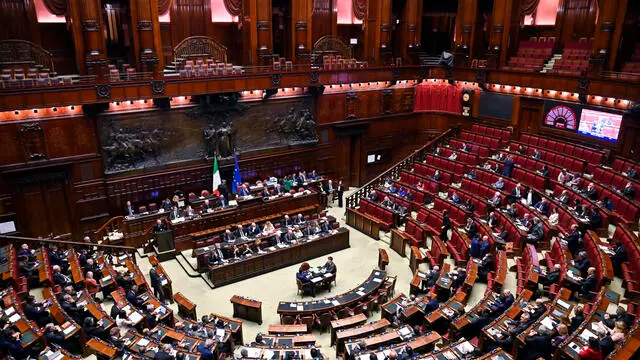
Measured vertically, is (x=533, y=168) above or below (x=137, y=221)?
above

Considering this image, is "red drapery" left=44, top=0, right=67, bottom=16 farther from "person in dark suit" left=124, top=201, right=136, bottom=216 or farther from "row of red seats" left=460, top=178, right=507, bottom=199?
"row of red seats" left=460, top=178, right=507, bottom=199

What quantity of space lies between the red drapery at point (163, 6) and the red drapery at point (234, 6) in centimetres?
216

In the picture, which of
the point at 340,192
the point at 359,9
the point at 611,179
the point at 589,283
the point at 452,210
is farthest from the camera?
the point at 359,9

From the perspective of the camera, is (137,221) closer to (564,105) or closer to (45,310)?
(45,310)

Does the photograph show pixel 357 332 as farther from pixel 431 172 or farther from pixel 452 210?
pixel 431 172

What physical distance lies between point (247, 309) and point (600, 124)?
1302 centimetres

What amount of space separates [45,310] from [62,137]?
20.8 ft

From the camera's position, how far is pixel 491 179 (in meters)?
16.8

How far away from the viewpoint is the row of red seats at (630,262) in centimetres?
991

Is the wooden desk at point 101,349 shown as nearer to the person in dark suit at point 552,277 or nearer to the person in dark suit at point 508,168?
the person in dark suit at point 552,277

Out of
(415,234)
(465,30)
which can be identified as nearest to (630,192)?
(415,234)

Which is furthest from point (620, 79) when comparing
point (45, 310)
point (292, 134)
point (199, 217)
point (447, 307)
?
point (45, 310)

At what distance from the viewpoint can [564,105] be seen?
57.8ft

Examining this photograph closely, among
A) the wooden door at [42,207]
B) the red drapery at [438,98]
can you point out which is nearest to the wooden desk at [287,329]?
the wooden door at [42,207]
